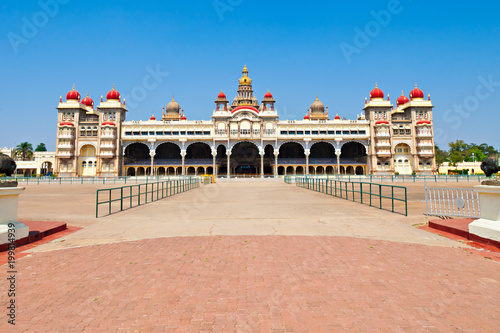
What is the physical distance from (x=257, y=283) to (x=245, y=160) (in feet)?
190

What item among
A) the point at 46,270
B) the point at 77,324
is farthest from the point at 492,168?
the point at 46,270

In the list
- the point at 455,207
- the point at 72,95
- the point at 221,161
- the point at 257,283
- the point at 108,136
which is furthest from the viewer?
the point at 221,161

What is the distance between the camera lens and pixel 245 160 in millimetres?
61625

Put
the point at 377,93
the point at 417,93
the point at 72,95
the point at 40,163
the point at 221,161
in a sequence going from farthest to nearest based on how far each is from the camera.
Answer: the point at 40,163 < the point at 221,161 < the point at 377,93 < the point at 417,93 < the point at 72,95

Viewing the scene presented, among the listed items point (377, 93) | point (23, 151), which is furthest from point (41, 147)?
point (377, 93)

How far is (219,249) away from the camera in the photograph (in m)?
5.65

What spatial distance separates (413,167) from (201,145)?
45892 mm

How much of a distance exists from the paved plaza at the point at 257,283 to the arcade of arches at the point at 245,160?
161 feet

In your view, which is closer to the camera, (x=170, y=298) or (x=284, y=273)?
(x=170, y=298)

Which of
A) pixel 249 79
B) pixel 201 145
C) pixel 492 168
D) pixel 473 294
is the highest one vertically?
pixel 249 79

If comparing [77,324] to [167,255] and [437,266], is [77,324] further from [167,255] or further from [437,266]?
[437,266]

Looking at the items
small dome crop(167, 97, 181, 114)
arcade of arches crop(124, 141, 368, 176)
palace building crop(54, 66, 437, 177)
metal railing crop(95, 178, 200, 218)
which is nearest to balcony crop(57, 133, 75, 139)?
palace building crop(54, 66, 437, 177)

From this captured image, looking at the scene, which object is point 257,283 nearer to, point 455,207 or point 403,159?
point 455,207

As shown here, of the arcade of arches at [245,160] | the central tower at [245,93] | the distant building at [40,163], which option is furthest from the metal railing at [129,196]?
the distant building at [40,163]
